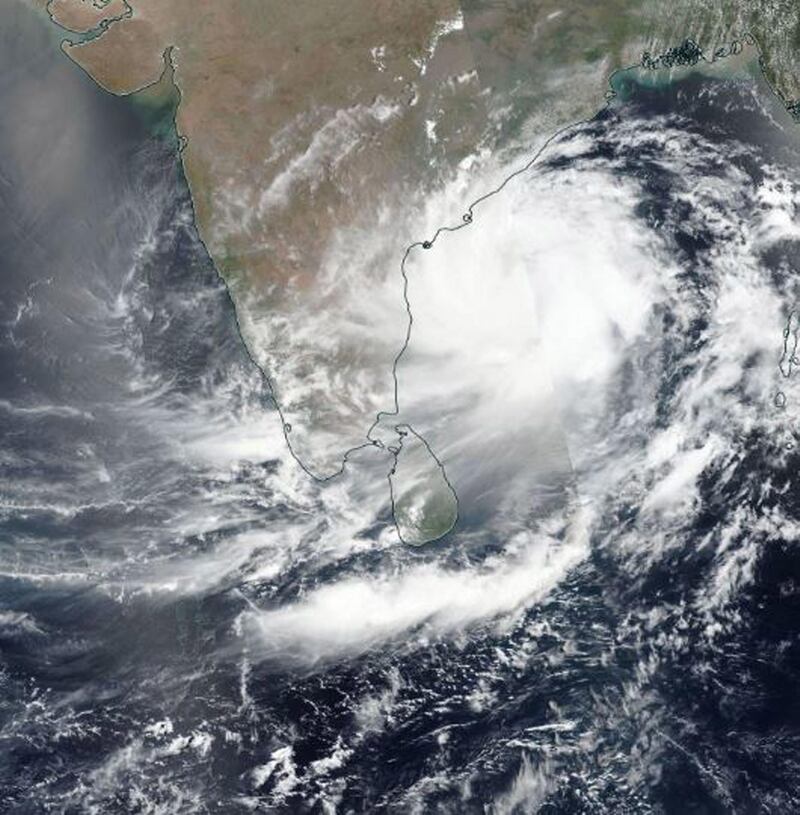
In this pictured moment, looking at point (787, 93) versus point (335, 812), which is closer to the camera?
point (335, 812)

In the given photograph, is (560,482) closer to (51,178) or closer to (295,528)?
(295,528)

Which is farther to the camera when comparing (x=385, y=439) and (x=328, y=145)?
(x=328, y=145)

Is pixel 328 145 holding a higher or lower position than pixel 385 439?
higher

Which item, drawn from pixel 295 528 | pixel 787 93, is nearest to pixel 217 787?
pixel 295 528
